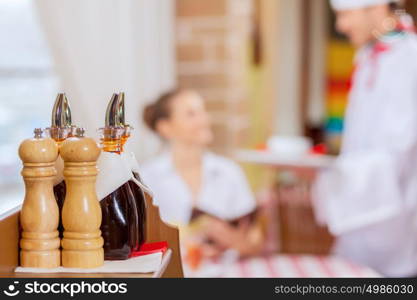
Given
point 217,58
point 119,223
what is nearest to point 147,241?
point 119,223

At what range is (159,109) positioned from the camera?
4.68 feet

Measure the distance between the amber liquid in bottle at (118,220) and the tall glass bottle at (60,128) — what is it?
0.11ft

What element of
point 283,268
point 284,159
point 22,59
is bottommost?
point 283,268

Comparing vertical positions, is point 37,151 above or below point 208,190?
above

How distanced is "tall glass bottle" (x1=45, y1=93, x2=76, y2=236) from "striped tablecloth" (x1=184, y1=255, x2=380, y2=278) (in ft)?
2.33

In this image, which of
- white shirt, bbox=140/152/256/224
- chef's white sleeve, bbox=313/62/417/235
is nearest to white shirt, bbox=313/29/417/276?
chef's white sleeve, bbox=313/62/417/235

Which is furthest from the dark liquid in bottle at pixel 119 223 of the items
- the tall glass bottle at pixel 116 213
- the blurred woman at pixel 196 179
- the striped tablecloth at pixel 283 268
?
the blurred woman at pixel 196 179

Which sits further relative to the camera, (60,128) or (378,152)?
(378,152)

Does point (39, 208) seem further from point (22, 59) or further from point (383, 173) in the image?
point (383, 173)

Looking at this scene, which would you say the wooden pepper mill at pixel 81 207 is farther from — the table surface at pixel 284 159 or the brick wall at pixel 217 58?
the brick wall at pixel 217 58

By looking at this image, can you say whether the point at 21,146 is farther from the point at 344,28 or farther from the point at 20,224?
the point at 344,28

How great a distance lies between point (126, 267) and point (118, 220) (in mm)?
35

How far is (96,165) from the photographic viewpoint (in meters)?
0.47

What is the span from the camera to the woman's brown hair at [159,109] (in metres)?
1.43
